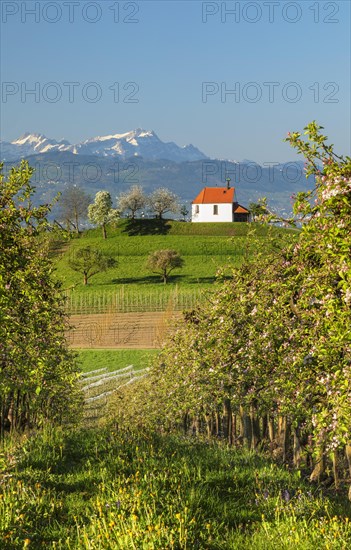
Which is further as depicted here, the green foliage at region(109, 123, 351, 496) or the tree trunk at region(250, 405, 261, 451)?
the tree trunk at region(250, 405, 261, 451)

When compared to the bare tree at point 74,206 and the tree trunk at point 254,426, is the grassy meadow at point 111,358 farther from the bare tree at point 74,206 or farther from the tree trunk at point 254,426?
the bare tree at point 74,206

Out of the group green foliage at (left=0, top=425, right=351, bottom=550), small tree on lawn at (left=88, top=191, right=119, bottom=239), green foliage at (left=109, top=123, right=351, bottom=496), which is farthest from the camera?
small tree on lawn at (left=88, top=191, right=119, bottom=239)

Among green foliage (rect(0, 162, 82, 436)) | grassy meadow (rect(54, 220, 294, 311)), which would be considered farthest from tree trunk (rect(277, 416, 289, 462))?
grassy meadow (rect(54, 220, 294, 311))

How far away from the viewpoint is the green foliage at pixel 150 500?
29.4 ft

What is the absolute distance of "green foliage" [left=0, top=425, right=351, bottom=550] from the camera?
353 inches

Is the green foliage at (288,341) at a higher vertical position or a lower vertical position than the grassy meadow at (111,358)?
higher

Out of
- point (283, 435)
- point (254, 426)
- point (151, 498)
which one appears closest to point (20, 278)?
point (151, 498)

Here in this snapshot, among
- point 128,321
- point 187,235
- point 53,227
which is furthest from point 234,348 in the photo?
point 187,235

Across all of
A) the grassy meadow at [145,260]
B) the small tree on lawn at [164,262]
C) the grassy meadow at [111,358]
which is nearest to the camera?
the grassy meadow at [111,358]

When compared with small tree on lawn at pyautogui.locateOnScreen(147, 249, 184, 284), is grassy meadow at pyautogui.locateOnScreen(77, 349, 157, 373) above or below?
below

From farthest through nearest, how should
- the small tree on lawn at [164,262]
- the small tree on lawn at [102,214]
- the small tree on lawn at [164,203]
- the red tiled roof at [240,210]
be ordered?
the red tiled roof at [240,210]
the small tree on lawn at [164,203]
the small tree on lawn at [102,214]
the small tree on lawn at [164,262]

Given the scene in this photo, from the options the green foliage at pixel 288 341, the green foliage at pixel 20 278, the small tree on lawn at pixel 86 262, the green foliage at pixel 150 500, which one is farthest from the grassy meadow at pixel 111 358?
the small tree on lawn at pixel 86 262

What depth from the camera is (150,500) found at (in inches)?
407

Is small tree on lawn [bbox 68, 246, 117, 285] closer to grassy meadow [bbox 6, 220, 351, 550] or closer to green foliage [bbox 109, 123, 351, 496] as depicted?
green foliage [bbox 109, 123, 351, 496]
